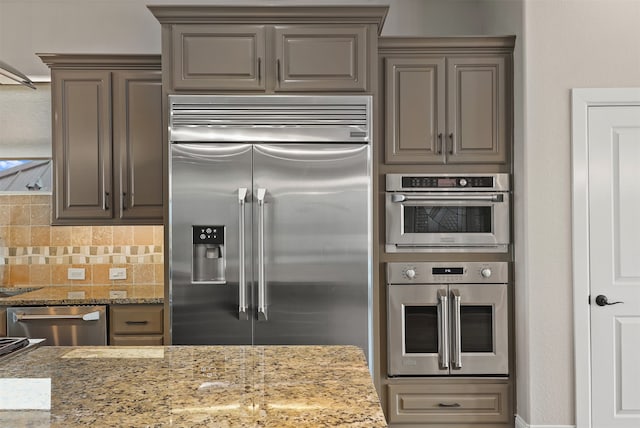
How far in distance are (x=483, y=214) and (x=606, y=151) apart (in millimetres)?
746

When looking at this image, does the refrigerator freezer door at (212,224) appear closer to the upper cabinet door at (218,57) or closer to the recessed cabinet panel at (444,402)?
the upper cabinet door at (218,57)

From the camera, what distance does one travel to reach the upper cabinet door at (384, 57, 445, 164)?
3.48 metres

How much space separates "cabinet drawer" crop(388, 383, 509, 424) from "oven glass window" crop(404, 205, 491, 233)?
0.90m

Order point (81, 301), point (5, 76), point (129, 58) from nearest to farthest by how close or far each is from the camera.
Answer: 1. point (5, 76)
2. point (81, 301)
3. point (129, 58)

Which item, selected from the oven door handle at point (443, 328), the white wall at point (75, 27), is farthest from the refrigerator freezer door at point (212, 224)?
the white wall at point (75, 27)

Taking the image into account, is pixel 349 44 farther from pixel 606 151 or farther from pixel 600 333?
pixel 600 333

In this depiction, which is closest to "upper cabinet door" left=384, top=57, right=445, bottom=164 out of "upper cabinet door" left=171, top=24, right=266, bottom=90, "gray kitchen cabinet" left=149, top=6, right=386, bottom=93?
"gray kitchen cabinet" left=149, top=6, right=386, bottom=93

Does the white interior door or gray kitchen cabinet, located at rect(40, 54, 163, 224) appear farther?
gray kitchen cabinet, located at rect(40, 54, 163, 224)

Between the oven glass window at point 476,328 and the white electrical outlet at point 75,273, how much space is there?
2.63m

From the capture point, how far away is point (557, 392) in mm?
3320

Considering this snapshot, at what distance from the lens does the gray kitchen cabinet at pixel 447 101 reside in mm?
3477

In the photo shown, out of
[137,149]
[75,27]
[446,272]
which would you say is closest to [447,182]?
[446,272]

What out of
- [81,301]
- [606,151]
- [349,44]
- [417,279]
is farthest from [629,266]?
[81,301]

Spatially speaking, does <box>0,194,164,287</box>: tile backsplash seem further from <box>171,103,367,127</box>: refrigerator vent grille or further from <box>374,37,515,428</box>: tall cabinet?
<box>374,37,515,428</box>: tall cabinet
